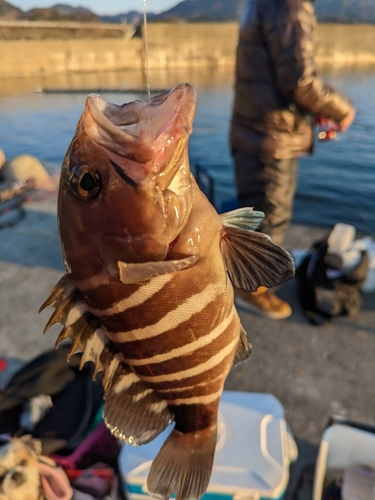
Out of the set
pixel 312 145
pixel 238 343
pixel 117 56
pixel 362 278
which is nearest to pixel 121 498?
pixel 238 343

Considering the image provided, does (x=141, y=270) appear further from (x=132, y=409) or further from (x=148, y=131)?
(x=132, y=409)

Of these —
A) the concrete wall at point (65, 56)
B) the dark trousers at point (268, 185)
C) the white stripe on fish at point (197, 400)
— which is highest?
the white stripe on fish at point (197, 400)

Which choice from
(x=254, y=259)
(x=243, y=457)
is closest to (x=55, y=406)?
(x=243, y=457)

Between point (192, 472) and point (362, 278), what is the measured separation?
2.56 m

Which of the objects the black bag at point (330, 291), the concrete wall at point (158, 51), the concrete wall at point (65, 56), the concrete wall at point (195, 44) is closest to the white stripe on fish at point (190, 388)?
the black bag at point (330, 291)

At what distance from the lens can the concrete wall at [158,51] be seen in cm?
2761

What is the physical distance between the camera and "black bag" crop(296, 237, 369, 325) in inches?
127

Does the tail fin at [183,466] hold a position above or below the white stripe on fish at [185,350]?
below

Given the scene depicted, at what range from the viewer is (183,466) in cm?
122

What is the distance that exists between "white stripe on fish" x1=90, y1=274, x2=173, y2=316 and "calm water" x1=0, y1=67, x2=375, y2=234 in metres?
2.44

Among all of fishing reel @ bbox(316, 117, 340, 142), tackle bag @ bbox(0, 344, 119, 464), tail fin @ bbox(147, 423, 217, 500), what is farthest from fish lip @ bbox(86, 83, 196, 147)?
fishing reel @ bbox(316, 117, 340, 142)

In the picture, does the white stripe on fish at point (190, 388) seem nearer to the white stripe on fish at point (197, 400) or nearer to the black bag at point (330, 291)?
the white stripe on fish at point (197, 400)

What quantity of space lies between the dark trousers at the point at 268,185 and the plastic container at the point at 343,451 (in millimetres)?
1711

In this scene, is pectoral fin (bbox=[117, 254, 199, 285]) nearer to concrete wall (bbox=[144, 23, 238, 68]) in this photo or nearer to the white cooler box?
the white cooler box
